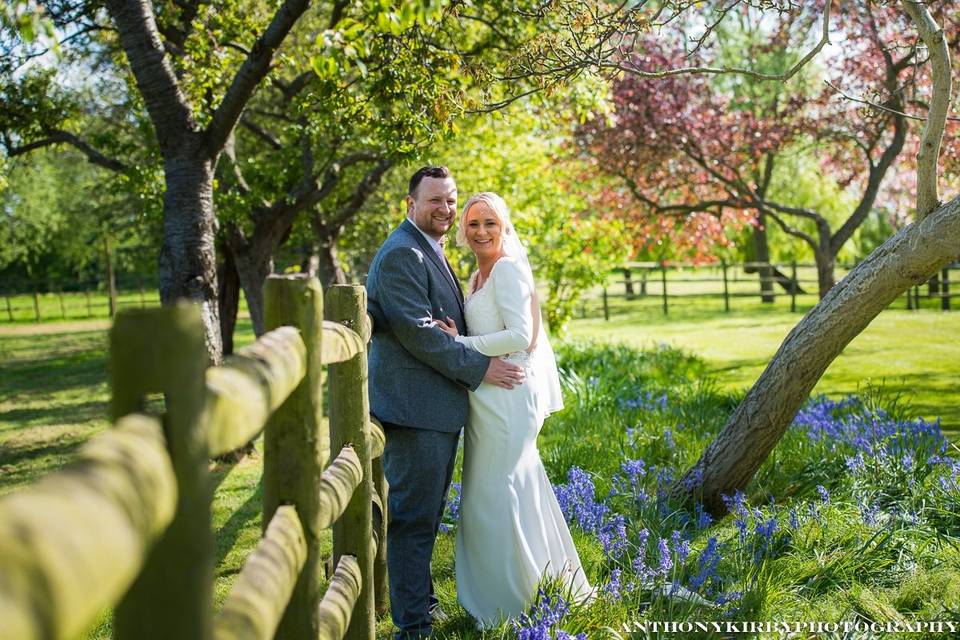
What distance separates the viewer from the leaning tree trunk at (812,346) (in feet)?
14.3

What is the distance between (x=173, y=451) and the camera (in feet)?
4.41

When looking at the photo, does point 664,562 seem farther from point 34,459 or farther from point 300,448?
point 34,459

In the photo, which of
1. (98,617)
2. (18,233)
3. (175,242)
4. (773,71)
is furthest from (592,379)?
(18,233)

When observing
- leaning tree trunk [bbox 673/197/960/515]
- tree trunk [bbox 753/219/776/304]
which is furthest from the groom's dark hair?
tree trunk [bbox 753/219/776/304]

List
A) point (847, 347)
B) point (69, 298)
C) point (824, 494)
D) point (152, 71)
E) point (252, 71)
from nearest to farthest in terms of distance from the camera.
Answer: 1. point (824, 494)
2. point (252, 71)
3. point (152, 71)
4. point (847, 347)
5. point (69, 298)

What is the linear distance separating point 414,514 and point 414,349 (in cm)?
76

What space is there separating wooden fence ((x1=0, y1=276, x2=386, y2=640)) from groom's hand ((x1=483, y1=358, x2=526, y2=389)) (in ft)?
4.74

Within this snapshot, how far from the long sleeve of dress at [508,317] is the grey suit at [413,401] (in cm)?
7

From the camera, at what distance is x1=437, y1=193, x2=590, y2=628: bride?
3.83 m

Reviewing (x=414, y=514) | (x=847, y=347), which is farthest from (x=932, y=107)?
(x=847, y=347)

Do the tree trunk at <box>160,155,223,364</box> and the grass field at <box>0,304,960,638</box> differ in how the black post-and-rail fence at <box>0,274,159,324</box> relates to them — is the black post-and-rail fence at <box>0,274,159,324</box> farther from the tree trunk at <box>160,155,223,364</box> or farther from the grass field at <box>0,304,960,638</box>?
the tree trunk at <box>160,155,223,364</box>

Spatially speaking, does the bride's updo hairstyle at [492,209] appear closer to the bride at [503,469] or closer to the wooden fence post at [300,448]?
the bride at [503,469]

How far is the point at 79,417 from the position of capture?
11219 mm

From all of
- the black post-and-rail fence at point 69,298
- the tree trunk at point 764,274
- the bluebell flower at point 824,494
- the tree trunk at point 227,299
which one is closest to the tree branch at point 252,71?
the bluebell flower at point 824,494
